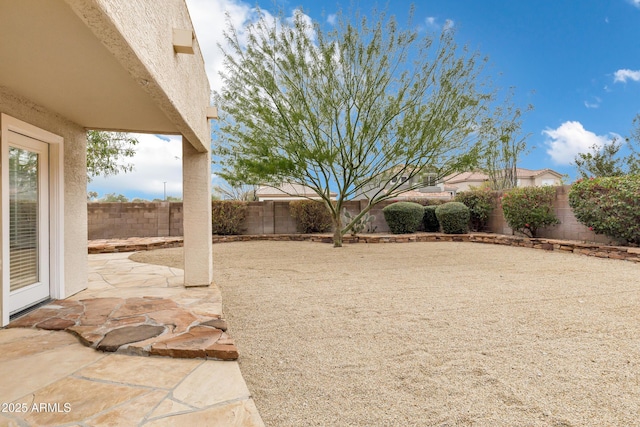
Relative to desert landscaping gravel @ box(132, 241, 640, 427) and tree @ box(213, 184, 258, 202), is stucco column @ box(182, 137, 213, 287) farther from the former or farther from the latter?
tree @ box(213, 184, 258, 202)

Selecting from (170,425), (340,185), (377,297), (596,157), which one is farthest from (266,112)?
(596,157)

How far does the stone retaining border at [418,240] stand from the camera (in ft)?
24.9

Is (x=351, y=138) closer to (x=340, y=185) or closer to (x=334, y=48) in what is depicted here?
(x=340, y=185)

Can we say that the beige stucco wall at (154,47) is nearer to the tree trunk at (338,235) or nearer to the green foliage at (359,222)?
the tree trunk at (338,235)

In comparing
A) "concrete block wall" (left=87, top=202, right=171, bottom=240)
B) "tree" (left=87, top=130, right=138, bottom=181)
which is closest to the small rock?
"concrete block wall" (left=87, top=202, right=171, bottom=240)

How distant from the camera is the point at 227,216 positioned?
1175cm

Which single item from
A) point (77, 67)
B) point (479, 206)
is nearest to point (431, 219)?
point (479, 206)

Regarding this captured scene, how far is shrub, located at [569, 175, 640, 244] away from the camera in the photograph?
7.42 m

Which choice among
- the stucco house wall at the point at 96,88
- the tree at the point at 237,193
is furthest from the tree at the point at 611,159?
the tree at the point at 237,193

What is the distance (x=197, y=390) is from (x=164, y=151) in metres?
9.38

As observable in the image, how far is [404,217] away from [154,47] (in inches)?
419

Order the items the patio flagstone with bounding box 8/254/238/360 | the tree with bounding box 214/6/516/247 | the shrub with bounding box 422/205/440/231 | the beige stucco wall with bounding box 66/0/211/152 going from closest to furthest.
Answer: the beige stucco wall with bounding box 66/0/211/152, the patio flagstone with bounding box 8/254/238/360, the tree with bounding box 214/6/516/247, the shrub with bounding box 422/205/440/231

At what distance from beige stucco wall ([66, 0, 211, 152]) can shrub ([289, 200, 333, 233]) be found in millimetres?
8193

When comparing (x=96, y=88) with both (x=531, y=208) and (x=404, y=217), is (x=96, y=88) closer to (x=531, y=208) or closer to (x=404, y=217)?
(x=404, y=217)
